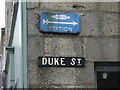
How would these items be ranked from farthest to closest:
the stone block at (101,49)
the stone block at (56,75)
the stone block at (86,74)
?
the stone block at (101,49) → the stone block at (86,74) → the stone block at (56,75)

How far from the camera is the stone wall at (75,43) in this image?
20.7ft

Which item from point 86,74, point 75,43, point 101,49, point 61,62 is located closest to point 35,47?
point 61,62

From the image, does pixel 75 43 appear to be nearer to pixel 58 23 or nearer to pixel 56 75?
pixel 58 23

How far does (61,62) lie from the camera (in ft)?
20.9

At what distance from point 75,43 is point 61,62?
1.35ft

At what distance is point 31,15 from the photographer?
6418 millimetres

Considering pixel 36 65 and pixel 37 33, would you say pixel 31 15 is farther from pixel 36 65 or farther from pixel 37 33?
pixel 36 65

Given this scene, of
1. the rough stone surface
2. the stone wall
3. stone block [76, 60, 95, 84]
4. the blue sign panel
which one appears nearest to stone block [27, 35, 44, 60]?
the stone wall

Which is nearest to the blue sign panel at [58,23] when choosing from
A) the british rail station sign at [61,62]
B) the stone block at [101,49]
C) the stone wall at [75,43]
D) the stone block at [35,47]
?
the stone wall at [75,43]

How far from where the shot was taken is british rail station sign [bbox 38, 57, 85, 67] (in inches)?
248

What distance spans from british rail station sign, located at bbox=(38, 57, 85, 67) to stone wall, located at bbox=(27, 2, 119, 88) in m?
0.06

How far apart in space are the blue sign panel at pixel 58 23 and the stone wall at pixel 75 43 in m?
0.09

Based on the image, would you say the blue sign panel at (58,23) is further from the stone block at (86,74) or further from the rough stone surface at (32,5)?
the stone block at (86,74)

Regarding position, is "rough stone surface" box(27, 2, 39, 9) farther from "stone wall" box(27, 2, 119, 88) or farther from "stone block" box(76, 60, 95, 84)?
"stone block" box(76, 60, 95, 84)
